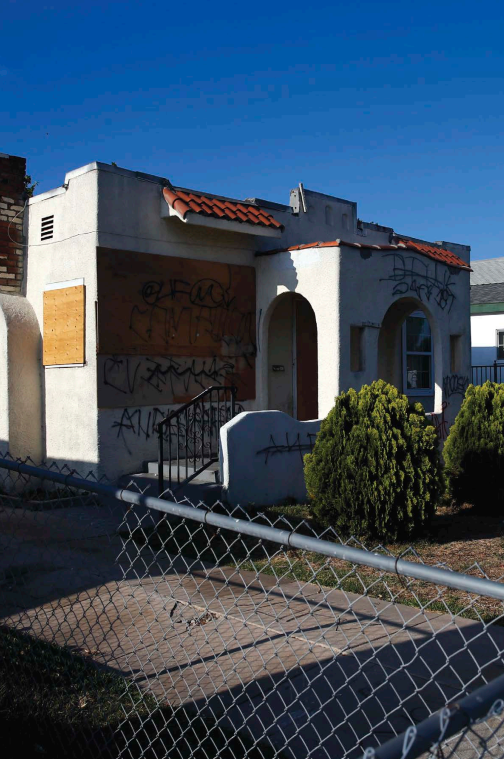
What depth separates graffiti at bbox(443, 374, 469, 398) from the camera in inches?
505

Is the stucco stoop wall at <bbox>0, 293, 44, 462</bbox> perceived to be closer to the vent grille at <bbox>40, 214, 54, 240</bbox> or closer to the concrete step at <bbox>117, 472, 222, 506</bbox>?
the vent grille at <bbox>40, 214, 54, 240</bbox>

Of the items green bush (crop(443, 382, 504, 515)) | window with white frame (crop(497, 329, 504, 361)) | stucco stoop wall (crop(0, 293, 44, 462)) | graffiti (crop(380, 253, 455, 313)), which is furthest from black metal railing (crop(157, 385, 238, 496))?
window with white frame (crop(497, 329, 504, 361))

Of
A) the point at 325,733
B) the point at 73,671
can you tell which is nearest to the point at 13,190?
the point at 73,671

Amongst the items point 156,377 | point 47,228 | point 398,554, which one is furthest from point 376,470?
point 47,228

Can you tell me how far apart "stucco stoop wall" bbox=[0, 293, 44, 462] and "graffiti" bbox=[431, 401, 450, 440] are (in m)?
6.61

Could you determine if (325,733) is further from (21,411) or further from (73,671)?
(21,411)

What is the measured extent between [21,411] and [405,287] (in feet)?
21.3

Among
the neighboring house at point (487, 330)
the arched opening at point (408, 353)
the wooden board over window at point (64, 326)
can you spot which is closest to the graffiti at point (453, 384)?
the arched opening at point (408, 353)

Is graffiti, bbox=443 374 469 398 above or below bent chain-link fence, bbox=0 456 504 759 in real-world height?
above

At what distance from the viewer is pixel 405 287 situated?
39.1 ft

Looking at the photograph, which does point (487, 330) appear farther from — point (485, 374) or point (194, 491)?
point (194, 491)

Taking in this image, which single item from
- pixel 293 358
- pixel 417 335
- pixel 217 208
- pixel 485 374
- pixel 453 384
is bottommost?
pixel 453 384

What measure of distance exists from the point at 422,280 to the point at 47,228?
20.8 ft

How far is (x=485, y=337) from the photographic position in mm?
26203
